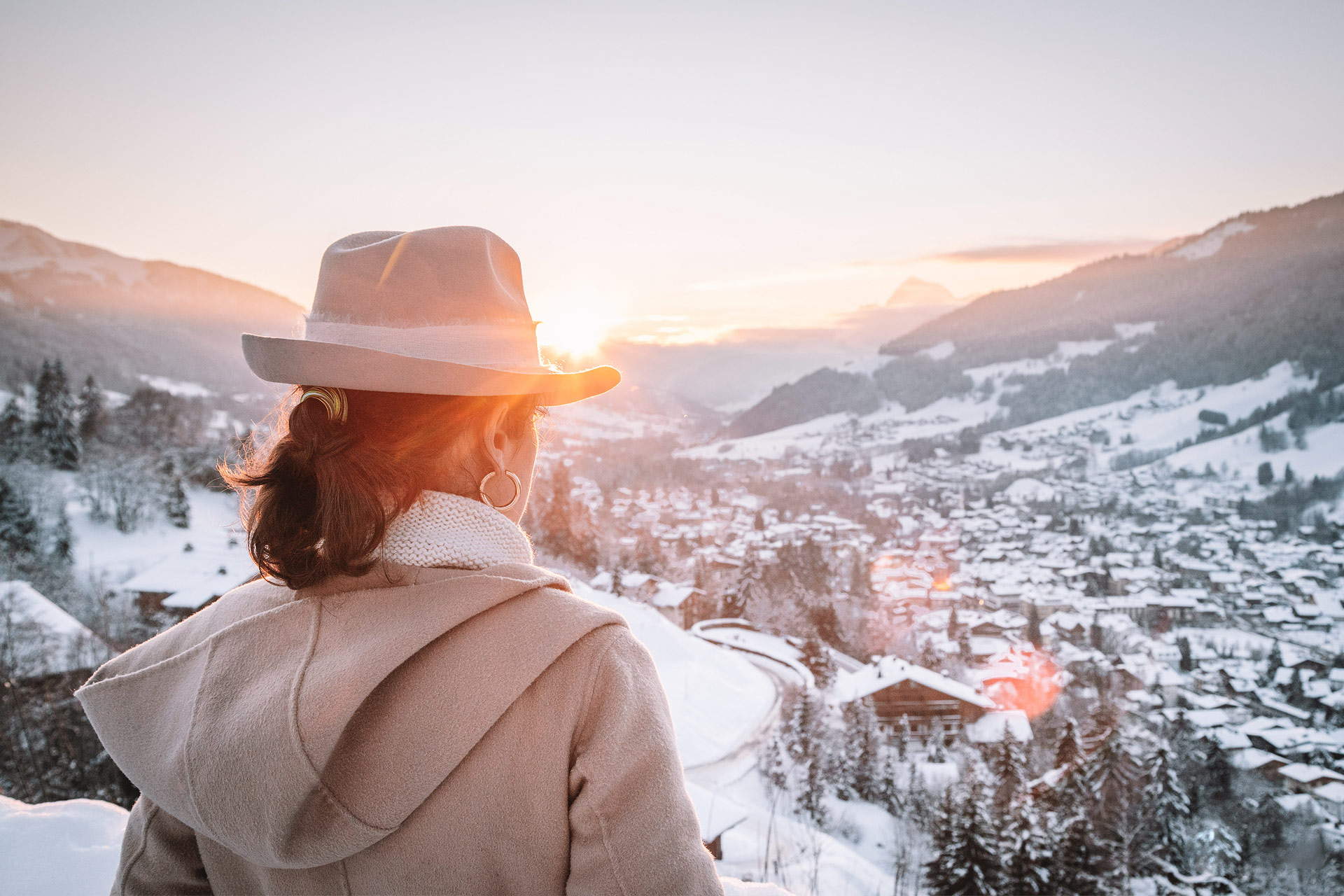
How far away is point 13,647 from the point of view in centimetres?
885

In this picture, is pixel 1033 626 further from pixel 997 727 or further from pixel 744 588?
pixel 744 588

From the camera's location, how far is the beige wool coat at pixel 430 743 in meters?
0.62

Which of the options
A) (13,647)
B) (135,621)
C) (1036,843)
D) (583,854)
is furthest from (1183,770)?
(135,621)

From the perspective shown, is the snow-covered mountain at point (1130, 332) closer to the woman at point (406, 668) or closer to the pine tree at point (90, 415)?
the pine tree at point (90, 415)

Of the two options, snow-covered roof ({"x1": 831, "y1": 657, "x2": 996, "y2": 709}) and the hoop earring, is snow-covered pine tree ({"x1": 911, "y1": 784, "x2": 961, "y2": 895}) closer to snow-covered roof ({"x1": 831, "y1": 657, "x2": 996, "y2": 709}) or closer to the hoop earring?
snow-covered roof ({"x1": 831, "y1": 657, "x2": 996, "y2": 709})

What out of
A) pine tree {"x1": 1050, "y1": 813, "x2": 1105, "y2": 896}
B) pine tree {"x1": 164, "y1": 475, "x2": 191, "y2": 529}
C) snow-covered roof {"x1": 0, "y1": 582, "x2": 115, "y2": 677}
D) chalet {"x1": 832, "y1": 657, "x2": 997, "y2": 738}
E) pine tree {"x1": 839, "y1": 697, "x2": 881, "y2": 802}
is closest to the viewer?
pine tree {"x1": 1050, "y1": 813, "x2": 1105, "y2": 896}

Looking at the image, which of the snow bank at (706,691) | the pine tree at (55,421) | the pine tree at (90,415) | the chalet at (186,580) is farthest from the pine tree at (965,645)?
the pine tree at (90,415)

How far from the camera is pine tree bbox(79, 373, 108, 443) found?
23.7 metres

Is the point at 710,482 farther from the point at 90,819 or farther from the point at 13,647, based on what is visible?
the point at 90,819

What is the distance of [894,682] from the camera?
48.3 feet

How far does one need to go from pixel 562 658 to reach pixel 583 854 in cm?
21

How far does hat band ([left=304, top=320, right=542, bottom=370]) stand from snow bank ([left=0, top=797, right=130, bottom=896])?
1696 millimetres

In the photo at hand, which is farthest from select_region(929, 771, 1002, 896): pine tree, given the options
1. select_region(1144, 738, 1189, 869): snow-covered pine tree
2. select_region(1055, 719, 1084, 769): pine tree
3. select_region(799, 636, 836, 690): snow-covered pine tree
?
select_region(799, 636, 836, 690): snow-covered pine tree

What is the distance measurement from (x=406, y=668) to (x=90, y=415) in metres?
32.1
